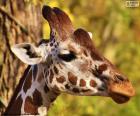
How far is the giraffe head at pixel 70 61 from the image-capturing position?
736 cm

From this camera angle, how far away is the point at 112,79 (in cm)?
729

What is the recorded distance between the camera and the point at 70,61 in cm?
747

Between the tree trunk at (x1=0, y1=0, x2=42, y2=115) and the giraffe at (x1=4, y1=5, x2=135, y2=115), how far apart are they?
1.22m

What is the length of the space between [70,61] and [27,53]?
375 millimetres

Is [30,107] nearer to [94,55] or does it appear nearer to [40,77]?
[40,77]

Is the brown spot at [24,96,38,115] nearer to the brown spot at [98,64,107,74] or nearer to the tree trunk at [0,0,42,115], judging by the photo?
the brown spot at [98,64,107,74]

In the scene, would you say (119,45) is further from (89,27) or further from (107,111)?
(107,111)

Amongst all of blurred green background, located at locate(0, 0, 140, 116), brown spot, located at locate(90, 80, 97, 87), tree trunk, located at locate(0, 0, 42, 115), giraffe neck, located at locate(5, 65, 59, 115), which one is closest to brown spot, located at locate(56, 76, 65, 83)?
giraffe neck, located at locate(5, 65, 59, 115)

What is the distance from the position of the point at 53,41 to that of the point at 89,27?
9861 mm

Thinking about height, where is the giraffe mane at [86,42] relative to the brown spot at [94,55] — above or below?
above

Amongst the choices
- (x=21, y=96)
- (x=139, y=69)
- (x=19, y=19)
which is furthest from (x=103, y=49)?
(x=21, y=96)

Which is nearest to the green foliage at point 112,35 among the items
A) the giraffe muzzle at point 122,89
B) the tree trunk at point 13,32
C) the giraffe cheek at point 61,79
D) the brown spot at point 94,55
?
the tree trunk at point 13,32

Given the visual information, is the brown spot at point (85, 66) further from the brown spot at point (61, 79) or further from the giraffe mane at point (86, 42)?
the brown spot at point (61, 79)

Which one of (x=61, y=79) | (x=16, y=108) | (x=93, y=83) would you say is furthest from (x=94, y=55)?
(x=16, y=108)
